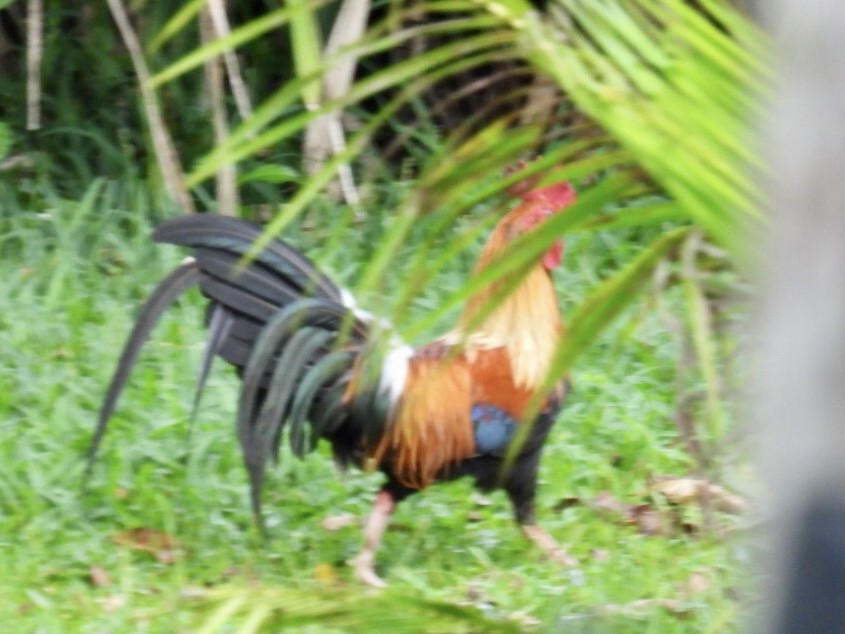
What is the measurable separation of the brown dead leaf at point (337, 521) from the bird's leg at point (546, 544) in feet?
1.51

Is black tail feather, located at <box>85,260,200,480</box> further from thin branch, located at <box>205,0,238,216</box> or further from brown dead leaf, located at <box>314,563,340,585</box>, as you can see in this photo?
thin branch, located at <box>205,0,238,216</box>

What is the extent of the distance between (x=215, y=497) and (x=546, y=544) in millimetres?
864

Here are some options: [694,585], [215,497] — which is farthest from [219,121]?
[694,585]

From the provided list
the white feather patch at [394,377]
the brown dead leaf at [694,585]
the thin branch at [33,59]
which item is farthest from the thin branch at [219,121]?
the brown dead leaf at [694,585]

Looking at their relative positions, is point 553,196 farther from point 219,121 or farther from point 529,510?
point 219,121

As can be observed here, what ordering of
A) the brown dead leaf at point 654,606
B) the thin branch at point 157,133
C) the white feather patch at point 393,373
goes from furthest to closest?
1. the thin branch at point 157,133
2. the white feather patch at point 393,373
3. the brown dead leaf at point 654,606

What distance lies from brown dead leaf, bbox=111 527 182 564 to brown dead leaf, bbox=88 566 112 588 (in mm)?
117

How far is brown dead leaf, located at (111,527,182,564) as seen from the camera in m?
3.83

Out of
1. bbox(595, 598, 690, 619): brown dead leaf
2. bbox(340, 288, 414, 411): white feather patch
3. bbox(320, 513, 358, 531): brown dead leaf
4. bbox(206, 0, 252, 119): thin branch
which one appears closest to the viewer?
bbox(595, 598, 690, 619): brown dead leaf

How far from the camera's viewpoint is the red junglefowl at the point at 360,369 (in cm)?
359

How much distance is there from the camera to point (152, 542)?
388 centimetres

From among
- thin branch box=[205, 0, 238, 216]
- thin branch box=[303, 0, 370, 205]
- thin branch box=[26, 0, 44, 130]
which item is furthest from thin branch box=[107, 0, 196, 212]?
thin branch box=[303, 0, 370, 205]

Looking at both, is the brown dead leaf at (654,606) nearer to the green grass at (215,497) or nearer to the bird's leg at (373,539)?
the green grass at (215,497)

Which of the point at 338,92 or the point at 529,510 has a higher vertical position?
the point at 338,92
